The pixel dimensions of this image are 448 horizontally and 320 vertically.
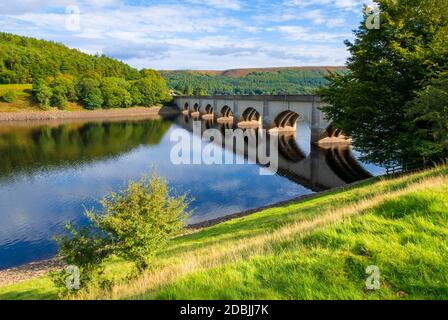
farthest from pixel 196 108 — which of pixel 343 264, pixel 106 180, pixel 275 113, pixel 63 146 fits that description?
pixel 343 264

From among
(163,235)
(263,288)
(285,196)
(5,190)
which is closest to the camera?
(263,288)

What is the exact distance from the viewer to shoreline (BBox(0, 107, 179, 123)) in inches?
4963

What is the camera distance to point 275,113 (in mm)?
80875

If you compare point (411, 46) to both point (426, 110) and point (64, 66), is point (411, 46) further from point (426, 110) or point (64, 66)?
point (64, 66)

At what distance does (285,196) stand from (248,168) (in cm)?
1392

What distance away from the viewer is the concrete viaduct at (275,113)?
6438 centimetres

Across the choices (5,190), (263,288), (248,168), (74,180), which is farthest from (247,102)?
(263,288)

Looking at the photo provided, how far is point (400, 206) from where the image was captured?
974 cm

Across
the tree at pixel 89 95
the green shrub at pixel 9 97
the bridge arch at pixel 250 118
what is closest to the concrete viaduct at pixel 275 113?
the bridge arch at pixel 250 118

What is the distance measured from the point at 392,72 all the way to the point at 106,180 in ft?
110

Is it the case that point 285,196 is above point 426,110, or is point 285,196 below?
below

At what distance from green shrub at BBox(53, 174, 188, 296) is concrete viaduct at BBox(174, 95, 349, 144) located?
77.4ft
